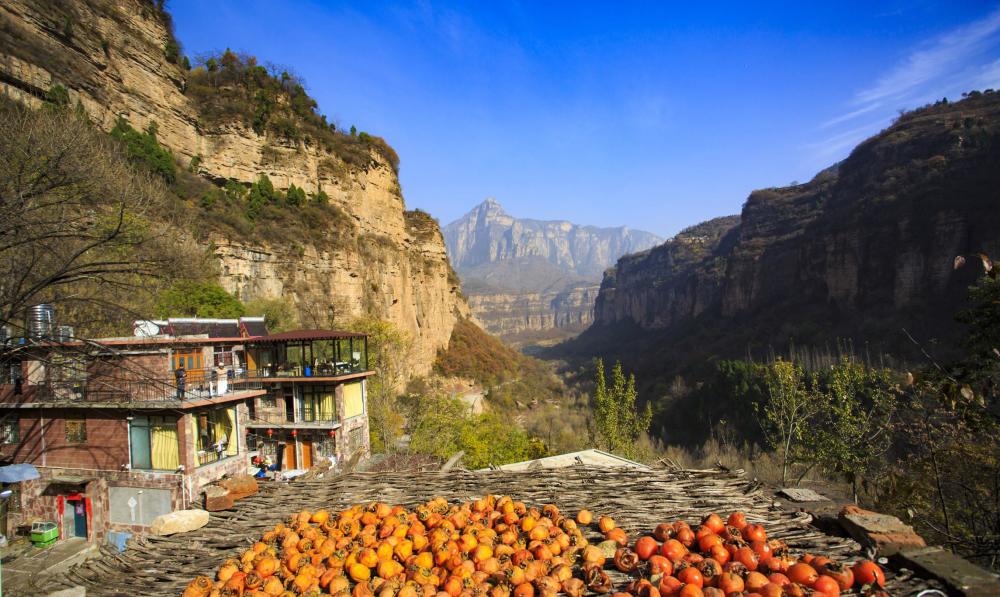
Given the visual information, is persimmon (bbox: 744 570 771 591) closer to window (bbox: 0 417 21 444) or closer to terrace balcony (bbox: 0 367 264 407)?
terrace balcony (bbox: 0 367 264 407)

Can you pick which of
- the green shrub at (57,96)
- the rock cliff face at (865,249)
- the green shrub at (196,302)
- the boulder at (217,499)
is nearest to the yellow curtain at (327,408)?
the green shrub at (196,302)

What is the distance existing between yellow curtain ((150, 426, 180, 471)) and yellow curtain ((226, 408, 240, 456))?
1.67 meters

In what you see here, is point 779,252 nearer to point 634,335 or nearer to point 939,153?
point 939,153

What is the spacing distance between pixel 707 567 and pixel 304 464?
Result: 2072cm

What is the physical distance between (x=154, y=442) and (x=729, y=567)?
52.8 ft

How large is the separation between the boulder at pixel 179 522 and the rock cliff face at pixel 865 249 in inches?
2171

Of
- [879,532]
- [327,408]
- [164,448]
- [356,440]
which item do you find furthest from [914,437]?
[327,408]

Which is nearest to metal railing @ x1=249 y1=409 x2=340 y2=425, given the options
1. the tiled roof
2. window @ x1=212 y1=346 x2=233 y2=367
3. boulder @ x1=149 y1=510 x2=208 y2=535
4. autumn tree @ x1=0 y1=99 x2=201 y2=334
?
window @ x1=212 y1=346 x2=233 y2=367

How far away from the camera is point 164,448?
13.3 metres

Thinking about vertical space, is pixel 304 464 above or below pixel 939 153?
below

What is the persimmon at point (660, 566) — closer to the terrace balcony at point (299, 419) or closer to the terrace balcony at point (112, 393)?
the terrace balcony at point (112, 393)

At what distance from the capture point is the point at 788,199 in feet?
337

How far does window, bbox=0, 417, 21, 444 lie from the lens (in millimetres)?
14500

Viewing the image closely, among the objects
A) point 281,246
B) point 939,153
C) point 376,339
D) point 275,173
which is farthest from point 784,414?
point 939,153
